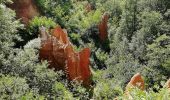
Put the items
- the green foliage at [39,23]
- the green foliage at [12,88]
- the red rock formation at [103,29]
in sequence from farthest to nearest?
1. the red rock formation at [103,29]
2. the green foliage at [39,23]
3. the green foliage at [12,88]

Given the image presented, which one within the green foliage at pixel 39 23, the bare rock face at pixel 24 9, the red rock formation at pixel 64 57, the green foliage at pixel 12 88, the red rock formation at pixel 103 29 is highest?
A: the red rock formation at pixel 103 29

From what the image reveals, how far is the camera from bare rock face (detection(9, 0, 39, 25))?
132 feet

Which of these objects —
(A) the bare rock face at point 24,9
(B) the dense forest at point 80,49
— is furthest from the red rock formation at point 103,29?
(A) the bare rock face at point 24,9

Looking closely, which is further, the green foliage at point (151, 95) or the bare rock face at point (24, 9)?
the bare rock face at point (24, 9)

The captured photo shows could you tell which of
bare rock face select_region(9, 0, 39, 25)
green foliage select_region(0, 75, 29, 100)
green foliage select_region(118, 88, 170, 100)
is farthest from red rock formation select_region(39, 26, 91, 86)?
green foliage select_region(118, 88, 170, 100)

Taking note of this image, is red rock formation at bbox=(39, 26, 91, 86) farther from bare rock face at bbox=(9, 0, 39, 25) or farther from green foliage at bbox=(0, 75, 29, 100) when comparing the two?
green foliage at bbox=(0, 75, 29, 100)

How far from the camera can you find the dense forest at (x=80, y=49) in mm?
27438

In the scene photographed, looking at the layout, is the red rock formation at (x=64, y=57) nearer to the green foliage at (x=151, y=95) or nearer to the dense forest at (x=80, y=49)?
the dense forest at (x=80, y=49)

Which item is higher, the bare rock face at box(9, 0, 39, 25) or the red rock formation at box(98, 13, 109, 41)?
the red rock formation at box(98, 13, 109, 41)

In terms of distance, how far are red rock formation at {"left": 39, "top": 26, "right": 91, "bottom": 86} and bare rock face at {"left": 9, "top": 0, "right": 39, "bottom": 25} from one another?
23.8ft

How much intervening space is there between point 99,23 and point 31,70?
19993 mm

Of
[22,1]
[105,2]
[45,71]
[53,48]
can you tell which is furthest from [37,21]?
[105,2]

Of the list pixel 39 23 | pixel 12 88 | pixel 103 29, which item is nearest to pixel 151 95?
pixel 12 88

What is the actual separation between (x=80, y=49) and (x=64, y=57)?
25.1 feet
